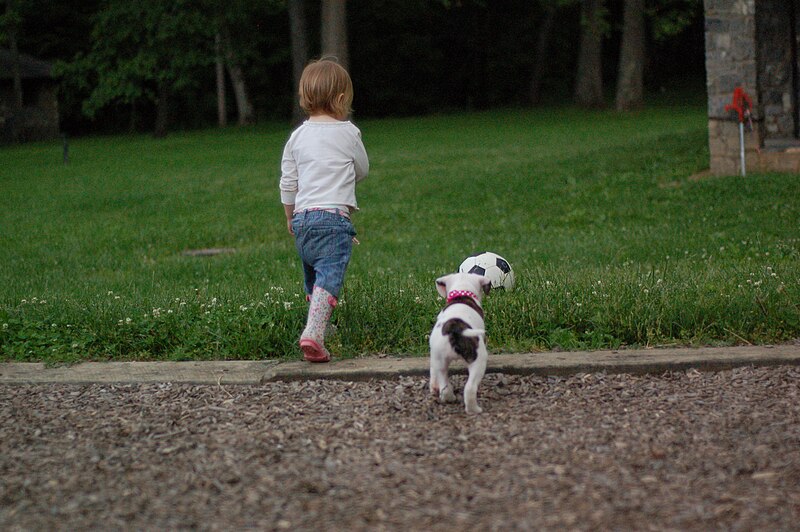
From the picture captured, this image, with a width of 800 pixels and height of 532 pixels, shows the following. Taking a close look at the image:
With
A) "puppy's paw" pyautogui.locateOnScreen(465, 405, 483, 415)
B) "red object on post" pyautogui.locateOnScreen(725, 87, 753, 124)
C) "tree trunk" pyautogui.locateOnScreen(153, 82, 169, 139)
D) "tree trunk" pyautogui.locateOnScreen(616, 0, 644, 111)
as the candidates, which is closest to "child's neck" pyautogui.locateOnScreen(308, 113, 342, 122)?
"puppy's paw" pyautogui.locateOnScreen(465, 405, 483, 415)

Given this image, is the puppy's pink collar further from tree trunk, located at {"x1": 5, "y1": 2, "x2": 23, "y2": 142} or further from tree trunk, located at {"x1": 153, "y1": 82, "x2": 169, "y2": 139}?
tree trunk, located at {"x1": 5, "y1": 2, "x2": 23, "y2": 142}

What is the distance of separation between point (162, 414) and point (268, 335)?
1.19 meters

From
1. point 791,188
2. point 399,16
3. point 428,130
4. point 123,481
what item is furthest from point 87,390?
point 399,16

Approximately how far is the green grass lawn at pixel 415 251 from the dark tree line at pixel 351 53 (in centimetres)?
1034

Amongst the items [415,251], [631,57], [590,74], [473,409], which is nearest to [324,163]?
[473,409]

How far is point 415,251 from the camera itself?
10.7 metres

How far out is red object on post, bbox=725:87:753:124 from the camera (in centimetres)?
1433

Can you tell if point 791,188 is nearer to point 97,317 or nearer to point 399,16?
point 97,317

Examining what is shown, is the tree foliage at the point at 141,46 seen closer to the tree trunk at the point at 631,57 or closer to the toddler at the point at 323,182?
the tree trunk at the point at 631,57

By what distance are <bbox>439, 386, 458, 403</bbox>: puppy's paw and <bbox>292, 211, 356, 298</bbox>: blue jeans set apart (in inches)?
40.0

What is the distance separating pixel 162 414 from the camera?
15.0 ft

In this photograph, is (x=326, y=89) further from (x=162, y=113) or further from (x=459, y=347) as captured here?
(x=162, y=113)

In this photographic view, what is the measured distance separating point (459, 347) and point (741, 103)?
1137cm

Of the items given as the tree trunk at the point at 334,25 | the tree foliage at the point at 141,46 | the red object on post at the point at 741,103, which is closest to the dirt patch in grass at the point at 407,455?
the red object on post at the point at 741,103
